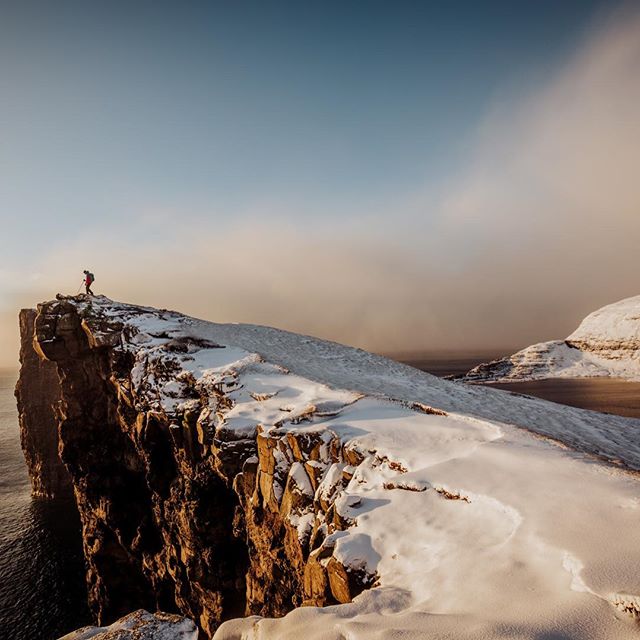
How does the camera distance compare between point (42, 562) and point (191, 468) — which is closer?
point (191, 468)

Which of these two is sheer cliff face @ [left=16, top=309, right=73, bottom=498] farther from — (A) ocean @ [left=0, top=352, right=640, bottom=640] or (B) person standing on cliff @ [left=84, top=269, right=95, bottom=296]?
(B) person standing on cliff @ [left=84, top=269, right=95, bottom=296]

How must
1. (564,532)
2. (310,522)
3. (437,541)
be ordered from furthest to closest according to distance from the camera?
1. (310,522)
2. (437,541)
3. (564,532)

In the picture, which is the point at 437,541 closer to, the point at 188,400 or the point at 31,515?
the point at 188,400

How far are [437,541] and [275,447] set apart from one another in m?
8.14

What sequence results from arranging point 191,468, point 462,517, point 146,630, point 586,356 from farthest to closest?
point 586,356 → point 191,468 → point 462,517 → point 146,630

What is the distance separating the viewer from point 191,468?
67.9 ft

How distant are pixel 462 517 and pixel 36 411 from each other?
79838 mm

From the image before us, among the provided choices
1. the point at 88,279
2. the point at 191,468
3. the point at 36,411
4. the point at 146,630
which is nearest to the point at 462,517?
the point at 146,630

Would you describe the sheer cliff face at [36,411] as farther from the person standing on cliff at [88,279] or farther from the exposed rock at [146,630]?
the exposed rock at [146,630]

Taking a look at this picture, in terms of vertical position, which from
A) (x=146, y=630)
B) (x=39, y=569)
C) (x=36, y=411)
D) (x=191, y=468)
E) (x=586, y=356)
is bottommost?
(x=39, y=569)

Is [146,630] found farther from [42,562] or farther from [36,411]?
[36,411]

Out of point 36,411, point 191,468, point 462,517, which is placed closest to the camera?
point 462,517

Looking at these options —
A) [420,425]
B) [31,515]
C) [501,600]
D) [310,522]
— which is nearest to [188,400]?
[310,522]

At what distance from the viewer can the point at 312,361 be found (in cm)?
2897
